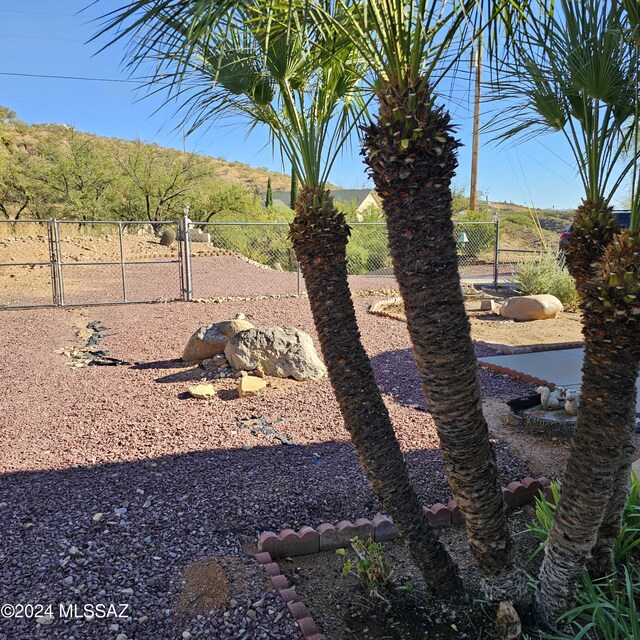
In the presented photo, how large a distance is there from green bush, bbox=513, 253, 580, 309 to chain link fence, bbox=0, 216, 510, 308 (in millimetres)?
2388

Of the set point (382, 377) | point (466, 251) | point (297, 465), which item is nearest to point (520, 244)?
point (466, 251)

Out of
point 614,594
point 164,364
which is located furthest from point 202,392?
point 614,594

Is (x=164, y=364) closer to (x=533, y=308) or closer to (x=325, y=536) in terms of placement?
(x=325, y=536)

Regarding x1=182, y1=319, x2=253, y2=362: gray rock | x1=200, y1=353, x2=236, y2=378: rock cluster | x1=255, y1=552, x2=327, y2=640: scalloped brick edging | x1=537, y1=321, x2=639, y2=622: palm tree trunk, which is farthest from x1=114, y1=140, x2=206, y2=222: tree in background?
x1=537, y1=321, x2=639, y2=622: palm tree trunk

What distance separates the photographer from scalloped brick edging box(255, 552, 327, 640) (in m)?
2.70

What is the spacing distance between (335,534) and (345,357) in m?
1.38

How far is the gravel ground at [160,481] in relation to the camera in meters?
2.97

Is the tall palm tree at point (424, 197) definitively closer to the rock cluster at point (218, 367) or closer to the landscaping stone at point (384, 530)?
the landscaping stone at point (384, 530)

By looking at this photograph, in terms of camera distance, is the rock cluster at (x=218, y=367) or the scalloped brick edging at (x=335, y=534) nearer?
the scalloped brick edging at (x=335, y=534)

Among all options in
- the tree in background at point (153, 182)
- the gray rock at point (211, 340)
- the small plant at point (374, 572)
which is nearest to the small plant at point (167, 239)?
the tree in background at point (153, 182)

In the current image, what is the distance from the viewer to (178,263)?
20.7 metres

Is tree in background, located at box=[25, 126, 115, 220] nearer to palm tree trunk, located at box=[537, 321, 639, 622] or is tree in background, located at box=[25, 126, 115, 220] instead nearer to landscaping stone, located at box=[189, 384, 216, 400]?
landscaping stone, located at box=[189, 384, 216, 400]

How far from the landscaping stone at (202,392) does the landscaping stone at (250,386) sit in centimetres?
31

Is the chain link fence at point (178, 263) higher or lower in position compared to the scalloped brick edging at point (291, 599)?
higher
